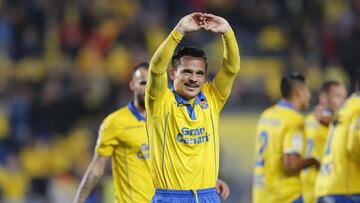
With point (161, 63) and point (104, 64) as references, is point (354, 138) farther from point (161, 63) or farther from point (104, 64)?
point (104, 64)

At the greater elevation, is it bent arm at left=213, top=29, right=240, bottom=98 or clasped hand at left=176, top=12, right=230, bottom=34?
clasped hand at left=176, top=12, right=230, bottom=34

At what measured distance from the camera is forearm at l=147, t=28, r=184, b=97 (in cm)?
785

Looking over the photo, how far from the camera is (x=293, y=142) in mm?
10906

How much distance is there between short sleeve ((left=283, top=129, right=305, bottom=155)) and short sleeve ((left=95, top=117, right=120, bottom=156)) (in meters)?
2.01

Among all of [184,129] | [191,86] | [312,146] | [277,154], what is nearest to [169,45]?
[191,86]

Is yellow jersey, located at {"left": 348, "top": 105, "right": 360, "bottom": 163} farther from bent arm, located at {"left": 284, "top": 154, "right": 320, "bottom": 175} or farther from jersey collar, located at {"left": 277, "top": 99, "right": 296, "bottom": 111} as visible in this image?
jersey collar, located at {"left": 277, "top": 99, "right": 296, "bottom": 111}

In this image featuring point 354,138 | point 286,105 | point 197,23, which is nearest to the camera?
point 197,23

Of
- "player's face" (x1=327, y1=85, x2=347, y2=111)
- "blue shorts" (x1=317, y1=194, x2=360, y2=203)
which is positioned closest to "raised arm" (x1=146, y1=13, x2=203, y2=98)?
"blue shorts" (x1=317, y1=194, x2=360, y2=203)

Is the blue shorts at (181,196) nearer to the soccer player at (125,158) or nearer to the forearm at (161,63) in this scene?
the forearm at (161,63)

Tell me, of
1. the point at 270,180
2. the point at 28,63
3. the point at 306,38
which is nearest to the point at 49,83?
the point at 28,63

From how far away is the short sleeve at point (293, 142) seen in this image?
10883mm

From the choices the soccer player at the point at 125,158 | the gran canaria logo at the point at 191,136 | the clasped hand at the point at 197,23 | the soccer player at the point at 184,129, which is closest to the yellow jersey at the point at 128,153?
the soccer player at the point at 125,158

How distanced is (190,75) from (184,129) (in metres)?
0.44

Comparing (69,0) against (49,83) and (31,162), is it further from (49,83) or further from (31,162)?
(31,162)
